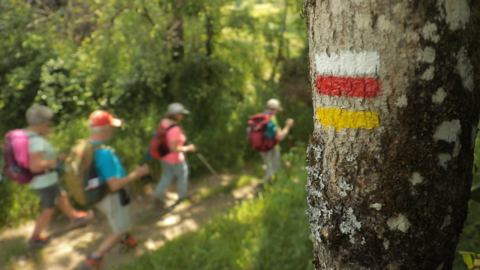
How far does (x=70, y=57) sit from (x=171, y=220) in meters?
3.97

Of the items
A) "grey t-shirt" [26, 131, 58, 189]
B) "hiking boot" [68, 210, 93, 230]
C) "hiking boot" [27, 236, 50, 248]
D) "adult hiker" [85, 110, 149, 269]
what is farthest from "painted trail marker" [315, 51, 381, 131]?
"hiking boot" [68, 210, 93, 230]

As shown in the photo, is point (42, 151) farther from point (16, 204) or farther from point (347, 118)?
point (347, 118)

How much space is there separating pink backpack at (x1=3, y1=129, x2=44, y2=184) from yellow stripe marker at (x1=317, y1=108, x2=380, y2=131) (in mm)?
3812

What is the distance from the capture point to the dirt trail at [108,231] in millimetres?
4199

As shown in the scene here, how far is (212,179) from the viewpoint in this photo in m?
6.52

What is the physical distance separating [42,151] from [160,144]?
4.95 feet

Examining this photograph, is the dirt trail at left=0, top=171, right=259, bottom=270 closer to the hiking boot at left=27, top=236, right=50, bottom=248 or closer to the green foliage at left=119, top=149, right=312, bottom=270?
the hiking boot at left=27, top=236, right=50, bottom=248

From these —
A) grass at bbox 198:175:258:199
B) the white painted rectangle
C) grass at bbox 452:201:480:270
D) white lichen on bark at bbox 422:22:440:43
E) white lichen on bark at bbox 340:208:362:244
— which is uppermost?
white lichen on bark at bbox 422:22:440:43

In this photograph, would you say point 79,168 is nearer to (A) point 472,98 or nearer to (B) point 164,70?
(A) point 472,98

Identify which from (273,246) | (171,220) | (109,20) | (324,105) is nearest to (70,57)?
Answer: (109,20)

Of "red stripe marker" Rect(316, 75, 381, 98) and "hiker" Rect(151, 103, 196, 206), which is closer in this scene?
"red stripe marker" Rect(316, 75, 381, 98)

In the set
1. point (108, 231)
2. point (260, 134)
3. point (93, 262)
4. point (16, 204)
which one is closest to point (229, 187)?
point (260, 134)

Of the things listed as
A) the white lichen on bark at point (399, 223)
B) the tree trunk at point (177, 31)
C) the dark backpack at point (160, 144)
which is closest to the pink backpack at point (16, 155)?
the dark backpack at point (160, 144)

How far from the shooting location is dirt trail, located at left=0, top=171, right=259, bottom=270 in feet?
13.8
